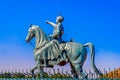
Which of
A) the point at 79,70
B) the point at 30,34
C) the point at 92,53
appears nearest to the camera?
the point at 79,70

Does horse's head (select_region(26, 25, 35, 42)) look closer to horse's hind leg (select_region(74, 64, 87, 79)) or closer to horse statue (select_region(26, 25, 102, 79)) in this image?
horse statue (select_region(26, 25, 102, 79))

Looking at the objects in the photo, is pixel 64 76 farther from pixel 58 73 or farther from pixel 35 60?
pixel 35 60

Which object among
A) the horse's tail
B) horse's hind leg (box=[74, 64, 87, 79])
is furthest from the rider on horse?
horse's hind leg (box=[74, 64, 87, 79])

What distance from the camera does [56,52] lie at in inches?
602

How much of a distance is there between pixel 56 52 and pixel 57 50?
8 cm

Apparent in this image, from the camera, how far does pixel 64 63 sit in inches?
601

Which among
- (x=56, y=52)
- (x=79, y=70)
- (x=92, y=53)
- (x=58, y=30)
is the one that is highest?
(x=58, y=30)

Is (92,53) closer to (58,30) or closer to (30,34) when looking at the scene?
(58,30)

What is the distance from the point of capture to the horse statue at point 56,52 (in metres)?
15.0

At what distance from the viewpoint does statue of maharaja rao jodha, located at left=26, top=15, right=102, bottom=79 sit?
15.0m

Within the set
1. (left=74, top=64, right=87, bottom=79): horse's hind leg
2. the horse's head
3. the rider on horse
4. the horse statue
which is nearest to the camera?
(left=74, top=64, right=87, bottom=79): horse's hind leg

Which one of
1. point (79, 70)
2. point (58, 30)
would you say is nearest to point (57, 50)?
point (58, 30)

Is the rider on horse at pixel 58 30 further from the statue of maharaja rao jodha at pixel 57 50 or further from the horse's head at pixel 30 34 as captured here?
the horse's head at pixel 30 34

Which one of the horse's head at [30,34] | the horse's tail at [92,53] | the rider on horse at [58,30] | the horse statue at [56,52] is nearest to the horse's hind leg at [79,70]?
the horse statue at [56,52]
